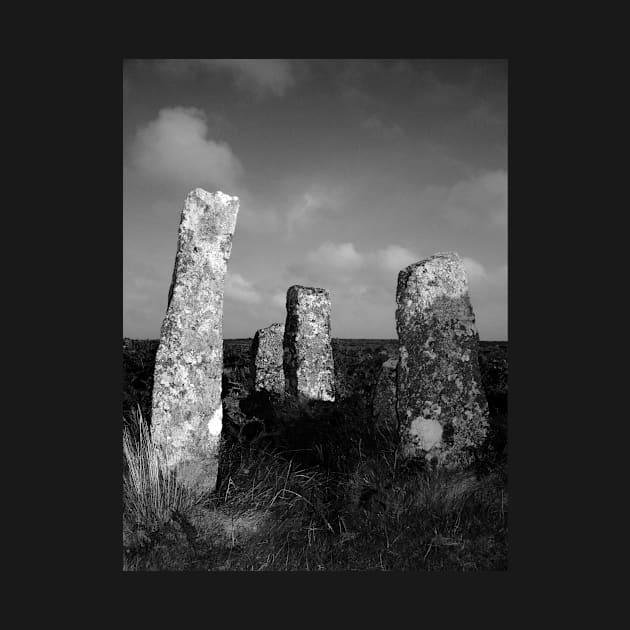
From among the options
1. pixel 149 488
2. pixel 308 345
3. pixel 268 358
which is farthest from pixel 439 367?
pixel 268 358

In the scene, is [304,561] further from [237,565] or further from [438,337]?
[438,337]

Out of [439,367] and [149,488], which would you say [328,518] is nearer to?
[149,488]

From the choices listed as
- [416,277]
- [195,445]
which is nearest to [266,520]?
[195,445]

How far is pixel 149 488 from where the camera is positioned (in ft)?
15.9

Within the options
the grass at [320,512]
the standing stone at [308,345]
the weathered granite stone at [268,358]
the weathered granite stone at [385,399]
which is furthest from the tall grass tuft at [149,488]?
the weathered granite stone at [268,358]

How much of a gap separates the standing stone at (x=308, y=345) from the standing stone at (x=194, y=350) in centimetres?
506

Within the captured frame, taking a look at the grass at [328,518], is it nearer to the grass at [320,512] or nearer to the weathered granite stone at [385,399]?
the grass at [320,512]

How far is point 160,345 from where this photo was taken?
515cm

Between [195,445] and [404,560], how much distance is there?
227 cm

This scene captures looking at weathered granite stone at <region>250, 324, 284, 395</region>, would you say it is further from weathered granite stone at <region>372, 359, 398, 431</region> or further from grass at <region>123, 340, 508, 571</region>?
grass at <region>123, 340, 508, 571</region>

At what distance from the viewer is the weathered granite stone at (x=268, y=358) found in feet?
39.0

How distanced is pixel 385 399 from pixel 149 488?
14.8ft

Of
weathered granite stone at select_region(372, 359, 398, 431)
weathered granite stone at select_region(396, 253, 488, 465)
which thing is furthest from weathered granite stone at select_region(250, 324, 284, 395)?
weathered granite stone at select_region(396, 253, 488, 465)

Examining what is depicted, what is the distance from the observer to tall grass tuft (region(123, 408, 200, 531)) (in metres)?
4.71
